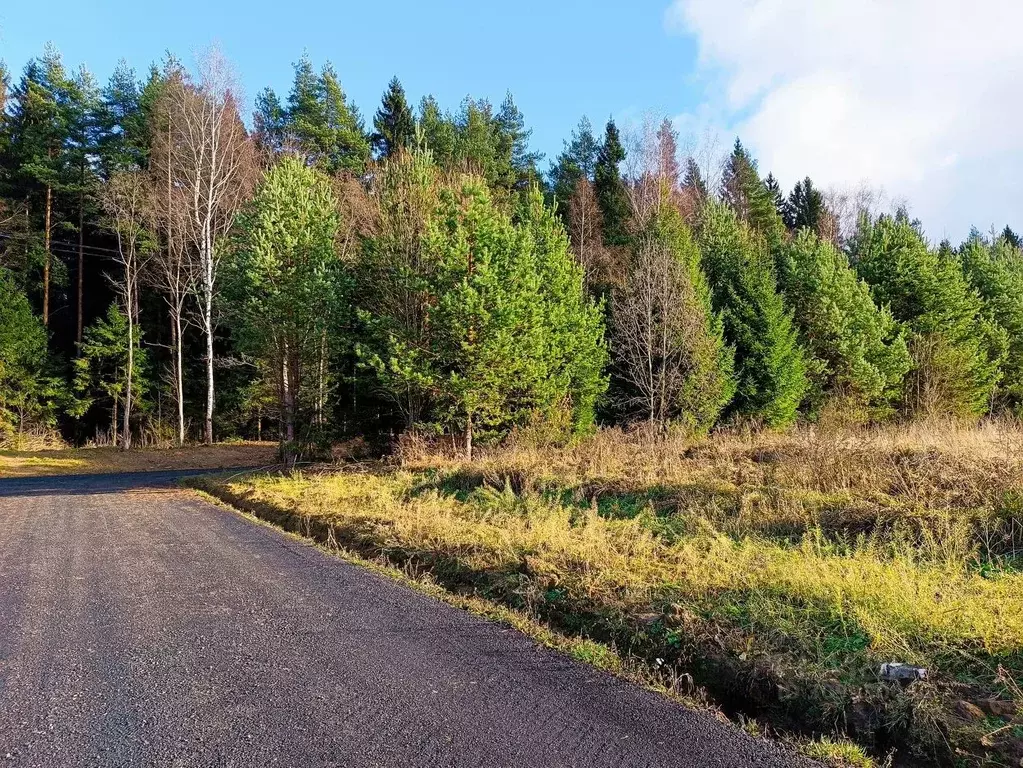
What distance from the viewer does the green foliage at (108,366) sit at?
3397 centimetres

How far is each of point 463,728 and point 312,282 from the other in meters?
15.9

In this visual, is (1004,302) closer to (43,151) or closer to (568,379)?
(568,379)

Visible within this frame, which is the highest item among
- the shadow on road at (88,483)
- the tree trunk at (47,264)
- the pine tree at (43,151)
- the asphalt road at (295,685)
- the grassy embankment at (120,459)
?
the pine tree at (43,151)

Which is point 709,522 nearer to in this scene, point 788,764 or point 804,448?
point 804,448

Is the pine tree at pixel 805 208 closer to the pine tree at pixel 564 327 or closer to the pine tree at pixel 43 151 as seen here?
the pine tree at pixel 564 327

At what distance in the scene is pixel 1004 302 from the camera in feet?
131

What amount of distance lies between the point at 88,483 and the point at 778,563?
68.5 feet

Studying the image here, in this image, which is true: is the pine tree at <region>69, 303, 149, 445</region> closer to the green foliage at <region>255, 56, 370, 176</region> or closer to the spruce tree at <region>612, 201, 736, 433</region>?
the green foliage at <region>255, 56, 370, 176</region>

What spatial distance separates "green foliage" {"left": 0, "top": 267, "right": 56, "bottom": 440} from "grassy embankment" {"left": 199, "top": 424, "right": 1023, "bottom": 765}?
25809 millimetres

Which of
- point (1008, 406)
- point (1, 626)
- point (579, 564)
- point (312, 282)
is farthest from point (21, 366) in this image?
point (1008, 406)

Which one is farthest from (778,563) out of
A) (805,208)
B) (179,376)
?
(805,208)

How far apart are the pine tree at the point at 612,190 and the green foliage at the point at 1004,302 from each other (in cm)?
2055

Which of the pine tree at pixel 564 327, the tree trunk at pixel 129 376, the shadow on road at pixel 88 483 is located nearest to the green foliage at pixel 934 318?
the pine tree at pixel 564 327

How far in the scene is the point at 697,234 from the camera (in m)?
36.6
